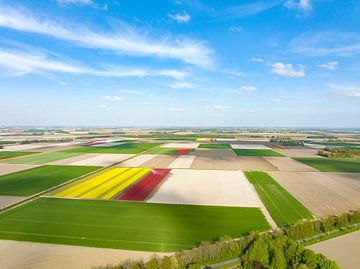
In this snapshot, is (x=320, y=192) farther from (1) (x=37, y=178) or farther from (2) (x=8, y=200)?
(1) (x=37, y=178)

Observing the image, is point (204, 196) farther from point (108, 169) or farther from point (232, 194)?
point (108, 169)

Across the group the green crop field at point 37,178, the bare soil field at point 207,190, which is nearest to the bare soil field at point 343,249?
the bare soil field at point 207,190

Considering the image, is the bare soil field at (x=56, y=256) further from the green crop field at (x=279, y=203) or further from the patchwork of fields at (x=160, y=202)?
the green crop field at (x=279, y=203)

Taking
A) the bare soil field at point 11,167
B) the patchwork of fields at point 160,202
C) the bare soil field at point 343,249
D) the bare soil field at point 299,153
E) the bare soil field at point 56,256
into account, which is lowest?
the bare soil field at point 343,249

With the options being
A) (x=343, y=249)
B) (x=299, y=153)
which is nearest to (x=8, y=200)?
(x=343, y=249)

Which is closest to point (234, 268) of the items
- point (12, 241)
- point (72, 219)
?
point (72, 219)
